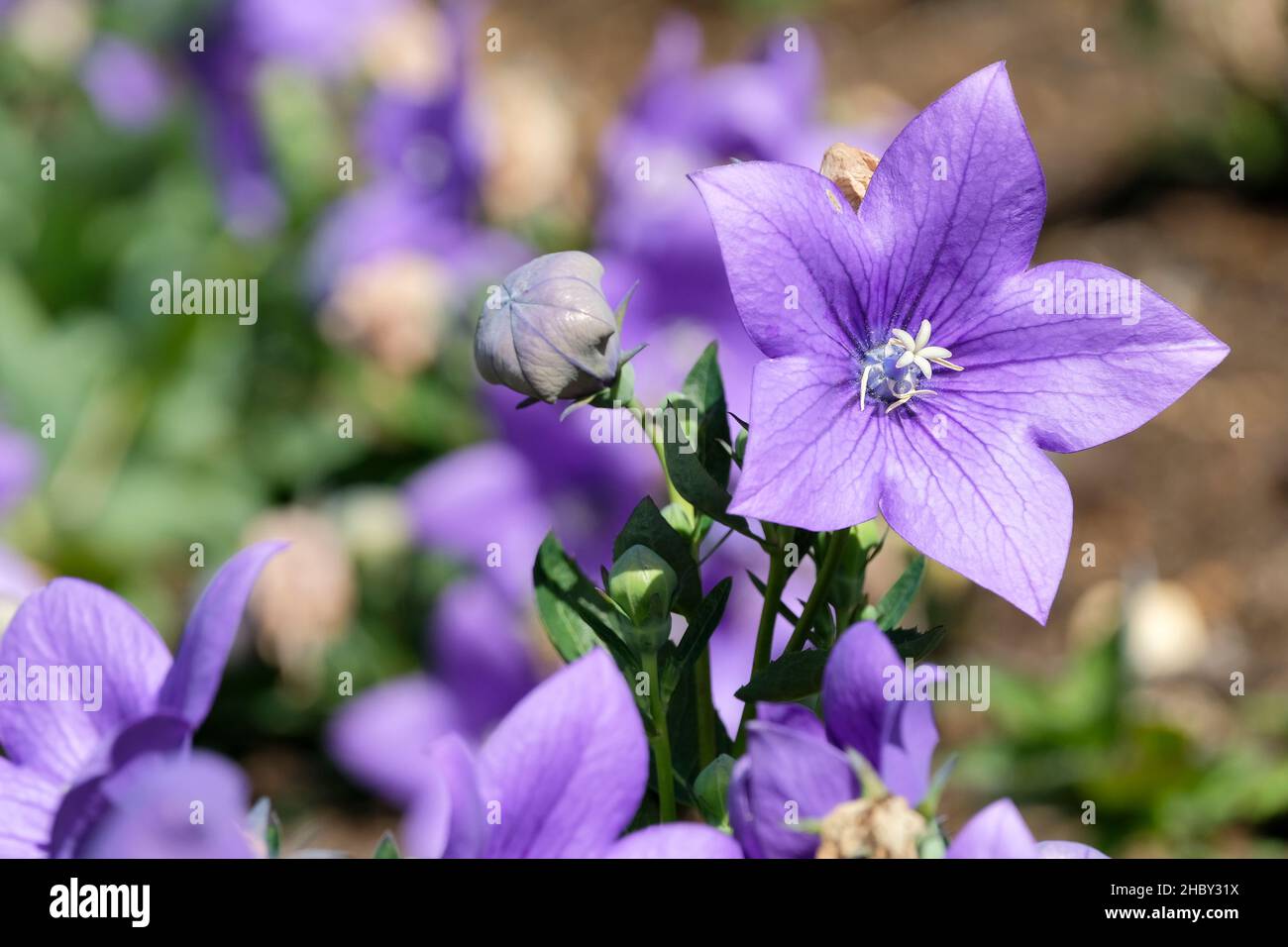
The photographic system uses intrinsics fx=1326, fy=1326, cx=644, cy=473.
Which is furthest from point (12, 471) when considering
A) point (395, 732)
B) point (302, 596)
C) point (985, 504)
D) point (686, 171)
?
point (985, 504)

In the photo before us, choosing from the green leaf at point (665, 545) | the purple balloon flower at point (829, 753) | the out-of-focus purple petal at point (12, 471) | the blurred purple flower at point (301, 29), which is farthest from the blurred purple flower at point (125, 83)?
the purple balloon flower at point (829, 753)

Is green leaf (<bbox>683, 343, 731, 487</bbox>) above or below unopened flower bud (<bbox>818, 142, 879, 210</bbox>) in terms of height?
below

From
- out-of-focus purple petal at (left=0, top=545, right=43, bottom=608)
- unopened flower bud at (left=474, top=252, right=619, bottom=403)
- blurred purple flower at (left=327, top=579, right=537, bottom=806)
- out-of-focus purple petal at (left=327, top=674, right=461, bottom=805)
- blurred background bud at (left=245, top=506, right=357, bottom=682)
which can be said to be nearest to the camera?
unopened flower bud at (left=474, top=252, right=619, bottom=403)

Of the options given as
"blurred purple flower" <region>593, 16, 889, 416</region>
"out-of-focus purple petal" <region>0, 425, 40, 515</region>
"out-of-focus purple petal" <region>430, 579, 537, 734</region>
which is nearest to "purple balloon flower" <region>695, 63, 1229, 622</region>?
"blurred purple flower" <region>593, 16, 889, 416</region>

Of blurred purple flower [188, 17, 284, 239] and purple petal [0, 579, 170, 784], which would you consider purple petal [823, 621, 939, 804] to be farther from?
blurred purple flower [188, 17, 284, 239]
